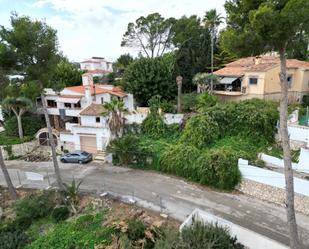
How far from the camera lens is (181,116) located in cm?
2534

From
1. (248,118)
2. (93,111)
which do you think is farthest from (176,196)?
(93,111)

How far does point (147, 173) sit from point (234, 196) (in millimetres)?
7497

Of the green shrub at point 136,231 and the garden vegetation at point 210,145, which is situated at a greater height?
the garden vegetation at point 210,145

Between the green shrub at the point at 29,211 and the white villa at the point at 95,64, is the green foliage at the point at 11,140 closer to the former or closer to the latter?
the green shrub at the point at 29,211

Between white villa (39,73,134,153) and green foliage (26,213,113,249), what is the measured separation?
464 inches

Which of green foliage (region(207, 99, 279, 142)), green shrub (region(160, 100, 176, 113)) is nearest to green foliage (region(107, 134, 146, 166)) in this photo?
green shrub (region(160, 100, 176, 113))

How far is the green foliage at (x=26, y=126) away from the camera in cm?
3109

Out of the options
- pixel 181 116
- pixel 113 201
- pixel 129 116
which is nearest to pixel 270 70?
pixel 181 116

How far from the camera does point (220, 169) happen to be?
58.6 ft

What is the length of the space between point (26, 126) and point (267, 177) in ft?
90.6

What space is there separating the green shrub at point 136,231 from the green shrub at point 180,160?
7.48 m

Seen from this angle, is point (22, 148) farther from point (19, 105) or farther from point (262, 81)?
point (262, 81)

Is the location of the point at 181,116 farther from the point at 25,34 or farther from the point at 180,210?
the point at 25,34

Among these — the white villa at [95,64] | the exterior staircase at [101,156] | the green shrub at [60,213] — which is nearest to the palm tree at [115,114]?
the exterior staircase at [101,156]
